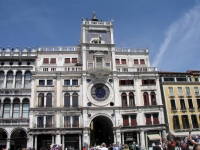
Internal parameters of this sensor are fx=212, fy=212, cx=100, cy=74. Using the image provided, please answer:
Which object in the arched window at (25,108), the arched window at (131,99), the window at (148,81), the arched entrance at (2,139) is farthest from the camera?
the window at (148,81)

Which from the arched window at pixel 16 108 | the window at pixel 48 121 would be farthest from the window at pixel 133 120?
the arched window at pixel 16 108

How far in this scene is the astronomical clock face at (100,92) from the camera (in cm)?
4172

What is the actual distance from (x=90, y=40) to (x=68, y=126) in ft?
61.0

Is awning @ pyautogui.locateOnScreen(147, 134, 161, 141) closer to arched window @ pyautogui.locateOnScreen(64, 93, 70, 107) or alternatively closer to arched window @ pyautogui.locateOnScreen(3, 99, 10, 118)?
arched window @ pyautogui.locateOnScreen(64, 93, 70, 107)

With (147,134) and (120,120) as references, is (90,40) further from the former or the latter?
(147,134)

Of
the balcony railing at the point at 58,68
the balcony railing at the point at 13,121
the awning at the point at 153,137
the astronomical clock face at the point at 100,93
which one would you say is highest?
the balcony railing at the point at 58,68

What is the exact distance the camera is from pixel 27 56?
144 ft

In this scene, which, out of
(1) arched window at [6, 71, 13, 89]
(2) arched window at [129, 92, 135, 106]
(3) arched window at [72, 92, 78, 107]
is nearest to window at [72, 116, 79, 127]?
(3) arched window at [72, 92, 78, 107]

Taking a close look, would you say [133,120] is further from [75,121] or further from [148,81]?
[75,121]

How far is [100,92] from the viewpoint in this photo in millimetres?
42156

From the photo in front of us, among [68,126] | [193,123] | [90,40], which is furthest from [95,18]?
[193,123]

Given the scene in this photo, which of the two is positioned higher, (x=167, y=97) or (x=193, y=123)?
(x=167, y=97)

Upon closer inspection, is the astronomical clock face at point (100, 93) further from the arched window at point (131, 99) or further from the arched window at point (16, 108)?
the arched window at point (16, 108)

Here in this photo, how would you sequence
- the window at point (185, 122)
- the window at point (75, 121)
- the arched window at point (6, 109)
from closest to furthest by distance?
the window at point (75, 121)
the arched window at point (6, 109)
the window at point (185, 122)
